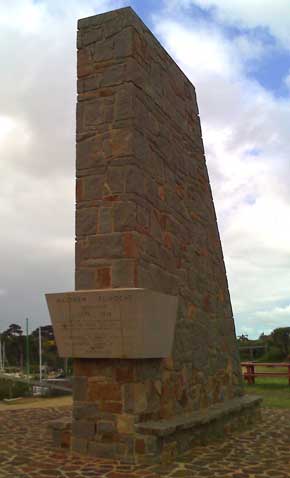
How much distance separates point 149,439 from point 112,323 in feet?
3.93

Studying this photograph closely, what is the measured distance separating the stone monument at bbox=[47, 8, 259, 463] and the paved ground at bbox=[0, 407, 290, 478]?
0.75 ft

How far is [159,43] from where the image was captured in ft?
23.2

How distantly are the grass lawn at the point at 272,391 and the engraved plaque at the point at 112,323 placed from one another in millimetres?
5555

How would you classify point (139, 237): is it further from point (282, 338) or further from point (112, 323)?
point (282, 338)

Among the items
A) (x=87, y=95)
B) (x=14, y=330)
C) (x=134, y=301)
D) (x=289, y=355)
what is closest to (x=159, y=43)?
(x=87, y=95)

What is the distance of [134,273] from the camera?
5496mm

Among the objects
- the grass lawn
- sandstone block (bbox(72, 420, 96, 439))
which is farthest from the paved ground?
the grass lawn

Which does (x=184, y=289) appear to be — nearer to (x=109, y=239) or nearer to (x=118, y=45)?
(x=109, y=239)

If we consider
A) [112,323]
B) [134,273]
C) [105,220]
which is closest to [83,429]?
[112,323]

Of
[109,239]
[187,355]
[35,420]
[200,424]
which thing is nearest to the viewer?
[109,239]

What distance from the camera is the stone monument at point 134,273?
5.35 meters

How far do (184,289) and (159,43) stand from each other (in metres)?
3.36

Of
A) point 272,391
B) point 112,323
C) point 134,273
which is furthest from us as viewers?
point 272,391

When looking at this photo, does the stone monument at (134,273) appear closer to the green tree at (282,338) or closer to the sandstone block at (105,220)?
the sandstone block at (105,220)
